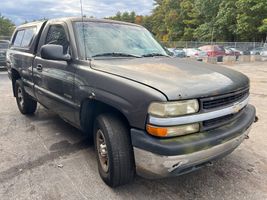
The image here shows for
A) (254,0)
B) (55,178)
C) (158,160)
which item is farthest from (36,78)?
(254,0)

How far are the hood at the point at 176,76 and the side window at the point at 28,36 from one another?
7.40ft

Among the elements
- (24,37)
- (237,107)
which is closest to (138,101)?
(237,107)

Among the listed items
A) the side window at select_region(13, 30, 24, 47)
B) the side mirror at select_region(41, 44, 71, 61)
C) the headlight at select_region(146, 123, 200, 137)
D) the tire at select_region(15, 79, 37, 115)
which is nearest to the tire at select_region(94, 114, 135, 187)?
the headlight at select_region(146, 123, 200, 137)

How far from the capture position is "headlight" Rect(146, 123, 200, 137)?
2396 millimetres

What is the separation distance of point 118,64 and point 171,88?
2.92 feet

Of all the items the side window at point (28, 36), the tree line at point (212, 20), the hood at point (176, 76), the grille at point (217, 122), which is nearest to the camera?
the hood at point (176, 76)

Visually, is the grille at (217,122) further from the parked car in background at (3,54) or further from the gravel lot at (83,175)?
the parked car in background at (3,54)

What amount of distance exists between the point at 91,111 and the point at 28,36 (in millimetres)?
2697

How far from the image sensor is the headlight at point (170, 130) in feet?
7.86

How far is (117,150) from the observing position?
2.71 metres

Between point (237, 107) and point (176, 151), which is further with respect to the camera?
point (237, 107)

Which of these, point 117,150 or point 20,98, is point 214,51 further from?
point 117,150

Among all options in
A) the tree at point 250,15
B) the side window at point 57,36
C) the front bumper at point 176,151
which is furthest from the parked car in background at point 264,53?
the front bumper at point 176,151

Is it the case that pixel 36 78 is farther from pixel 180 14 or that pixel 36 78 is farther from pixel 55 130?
pixel 180 14
